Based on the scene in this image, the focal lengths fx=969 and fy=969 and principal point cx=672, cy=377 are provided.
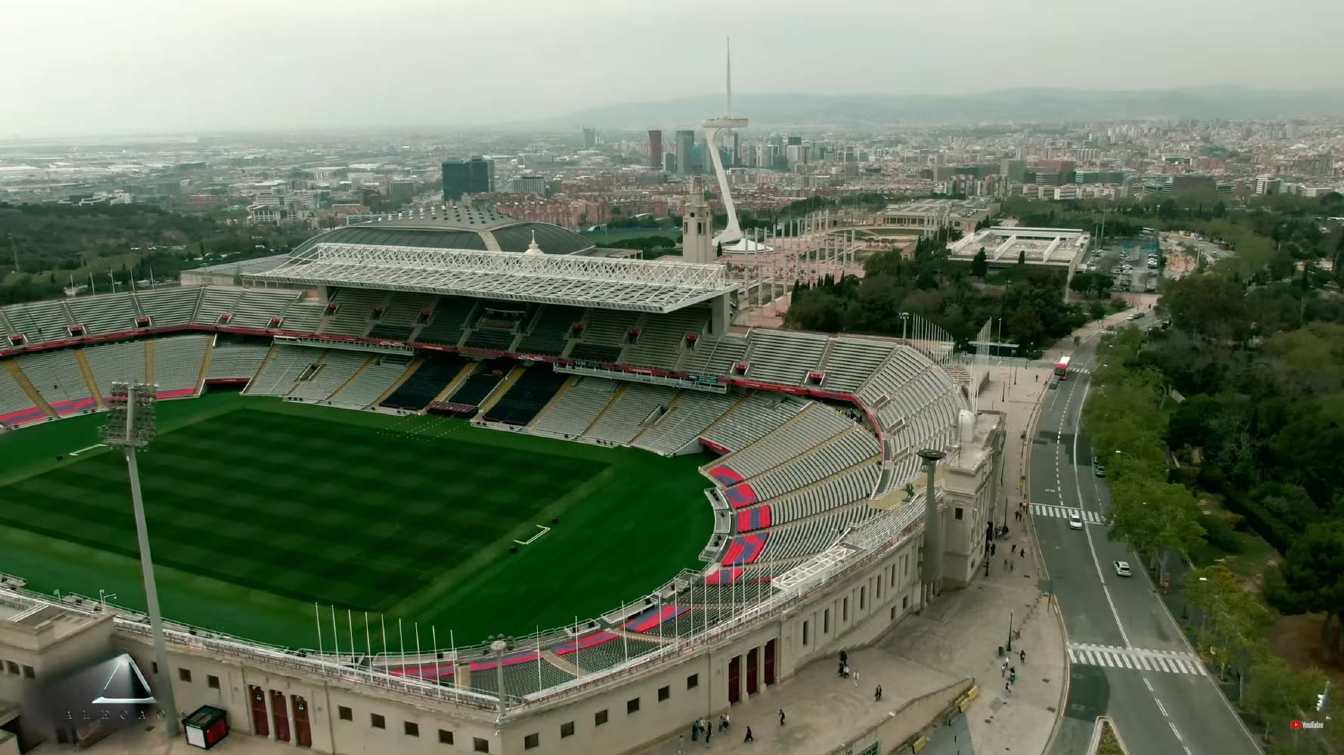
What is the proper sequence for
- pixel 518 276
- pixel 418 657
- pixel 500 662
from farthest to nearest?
pixel 518 276 → pixel 418 657 → pixel 500 662

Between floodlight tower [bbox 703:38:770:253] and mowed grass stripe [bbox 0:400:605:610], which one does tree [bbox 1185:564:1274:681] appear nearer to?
mowed grass stripe [bbox 0:400:605:610]

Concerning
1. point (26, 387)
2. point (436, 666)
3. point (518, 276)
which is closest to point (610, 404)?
point (518, 276)

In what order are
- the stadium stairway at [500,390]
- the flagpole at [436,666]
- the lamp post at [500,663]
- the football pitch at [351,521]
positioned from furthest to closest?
the stadium stairway at [500,390], the football pitch at [351,521], the flagpole at [436,666], the lamp post at [500,663]

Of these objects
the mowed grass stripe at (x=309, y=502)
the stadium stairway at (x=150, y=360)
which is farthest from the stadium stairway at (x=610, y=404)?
the stadium stairway at (x=150, y=360)

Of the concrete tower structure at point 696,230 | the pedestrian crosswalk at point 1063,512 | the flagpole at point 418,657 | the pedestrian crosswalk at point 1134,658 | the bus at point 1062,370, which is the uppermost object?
the concrete tower structure at point 696,230

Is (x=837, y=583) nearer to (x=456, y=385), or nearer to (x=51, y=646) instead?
(x=51, y=646)

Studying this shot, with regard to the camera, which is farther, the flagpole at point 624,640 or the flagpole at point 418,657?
the flagpole at point 418,657

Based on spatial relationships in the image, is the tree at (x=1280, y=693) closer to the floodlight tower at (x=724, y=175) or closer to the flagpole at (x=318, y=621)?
the flagpole at (x=318, y=621)

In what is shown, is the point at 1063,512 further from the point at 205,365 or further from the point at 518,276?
the point at 205,365
